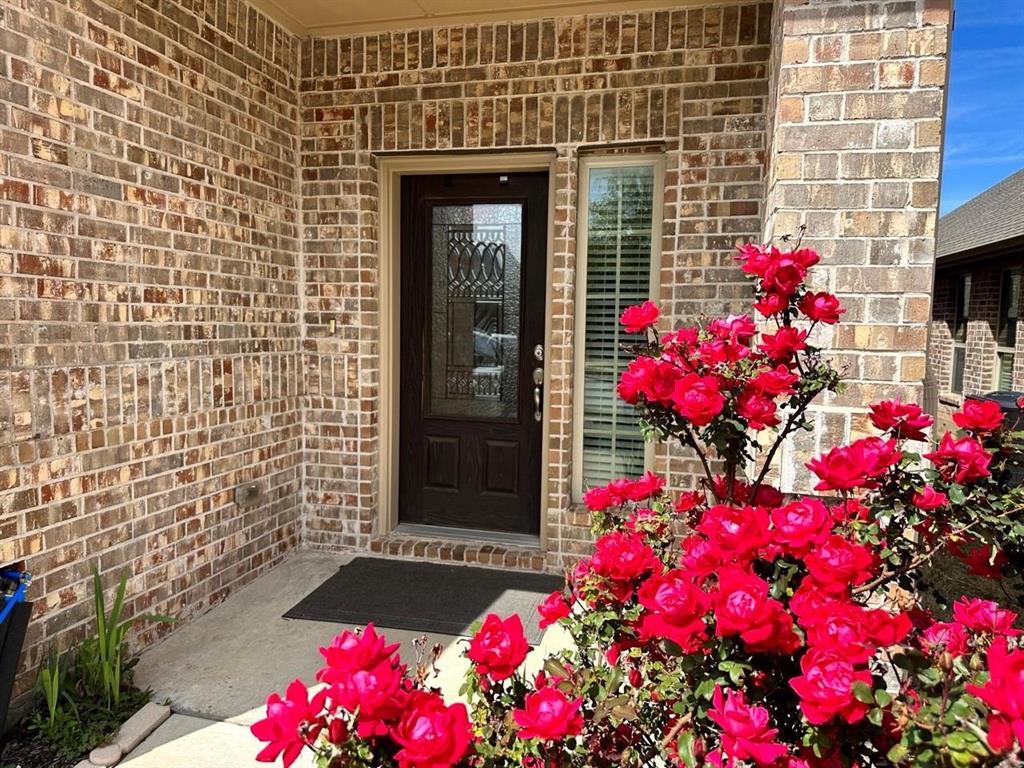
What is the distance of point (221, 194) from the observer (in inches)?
131

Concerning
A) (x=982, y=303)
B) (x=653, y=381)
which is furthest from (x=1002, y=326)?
(x=653, y=381)

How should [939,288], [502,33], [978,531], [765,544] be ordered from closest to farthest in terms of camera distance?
1. [765,544]
2. [978,531]
3. [502,33]
4. [939,288]

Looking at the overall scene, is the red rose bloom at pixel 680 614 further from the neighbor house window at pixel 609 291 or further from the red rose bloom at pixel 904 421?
the neighbor house window at pixel 609 291

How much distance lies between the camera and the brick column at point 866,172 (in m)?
2.23

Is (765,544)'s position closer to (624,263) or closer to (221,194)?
(624,263)

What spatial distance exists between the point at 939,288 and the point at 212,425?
13027 mm

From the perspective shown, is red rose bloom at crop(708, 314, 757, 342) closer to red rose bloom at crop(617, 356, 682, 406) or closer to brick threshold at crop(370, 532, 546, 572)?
red rose bloom at crop(617, 356, 682, 406)

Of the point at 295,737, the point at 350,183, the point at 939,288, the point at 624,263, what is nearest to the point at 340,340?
the point at 350,183

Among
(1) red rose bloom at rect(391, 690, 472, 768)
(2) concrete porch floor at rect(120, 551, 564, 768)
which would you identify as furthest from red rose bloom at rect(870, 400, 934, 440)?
(2) concrete porch floor at rect(120, 551, 564, 768)

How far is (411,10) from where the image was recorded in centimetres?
364

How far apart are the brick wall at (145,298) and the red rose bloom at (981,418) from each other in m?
2.70

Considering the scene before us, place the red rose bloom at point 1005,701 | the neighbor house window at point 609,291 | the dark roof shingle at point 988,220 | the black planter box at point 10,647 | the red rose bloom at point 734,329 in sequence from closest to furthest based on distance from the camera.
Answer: the red rose bloom at point 1005,701 → the red rose bloom at point 734,329 → the black planter box at point 10,647 → the neighbor house window at point 609,291 → the dark roof shingle at point 988,220

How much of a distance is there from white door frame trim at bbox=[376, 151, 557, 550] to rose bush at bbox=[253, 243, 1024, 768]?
2.24 m

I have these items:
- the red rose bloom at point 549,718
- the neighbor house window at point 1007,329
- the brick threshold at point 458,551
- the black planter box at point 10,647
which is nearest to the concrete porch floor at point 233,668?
the black planter box at point 10,647
